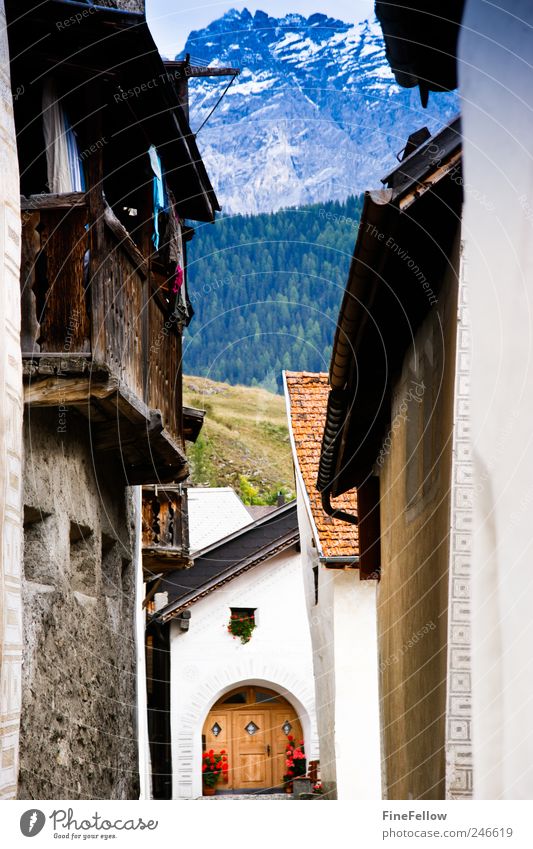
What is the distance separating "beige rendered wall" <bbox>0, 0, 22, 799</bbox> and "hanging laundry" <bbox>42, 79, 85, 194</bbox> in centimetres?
202

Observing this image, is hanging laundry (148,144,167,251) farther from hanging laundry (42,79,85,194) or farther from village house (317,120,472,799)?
village house (317,120,472,799)

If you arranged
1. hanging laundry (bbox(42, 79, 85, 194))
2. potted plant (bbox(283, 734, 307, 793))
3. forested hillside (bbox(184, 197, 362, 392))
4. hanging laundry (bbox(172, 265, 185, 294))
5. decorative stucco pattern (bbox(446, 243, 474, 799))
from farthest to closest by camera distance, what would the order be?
potted plant (bbox(283, 734, 307, 793)) → forested hillside (bbox(184, 197, 362, 392)) → hanging laundry (bbox(172, 265, 185, 294)) → hanging laundry (bbox(42, 79, 85, 194)) → decorative stucco pattern (bbox(446, 243, 474, 799))

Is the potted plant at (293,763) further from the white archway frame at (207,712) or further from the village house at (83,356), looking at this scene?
the village house at (83,356)

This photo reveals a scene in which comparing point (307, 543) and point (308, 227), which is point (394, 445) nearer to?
point (308, 227)

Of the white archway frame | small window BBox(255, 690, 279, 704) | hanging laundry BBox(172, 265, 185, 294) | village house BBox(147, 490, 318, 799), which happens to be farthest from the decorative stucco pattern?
small window BBox(255, 690, 279, 704)

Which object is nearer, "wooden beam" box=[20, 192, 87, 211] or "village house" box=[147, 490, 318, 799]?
"wooden beam" box=[20, 192, 87, 211]

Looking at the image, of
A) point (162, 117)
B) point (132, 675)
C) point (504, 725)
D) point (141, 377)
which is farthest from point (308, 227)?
point (504, 725)

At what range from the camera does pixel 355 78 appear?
6.67 metres

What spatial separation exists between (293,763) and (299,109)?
1116 cm

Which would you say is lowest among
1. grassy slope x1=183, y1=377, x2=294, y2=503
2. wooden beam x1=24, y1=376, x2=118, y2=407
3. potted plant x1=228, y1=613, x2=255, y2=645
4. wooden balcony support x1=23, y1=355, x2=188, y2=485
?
wooden beam x1=24, y1=376, x2=118, y2=407

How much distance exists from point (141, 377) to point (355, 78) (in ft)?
7.42

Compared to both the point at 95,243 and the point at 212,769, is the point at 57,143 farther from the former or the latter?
the point at 212,769

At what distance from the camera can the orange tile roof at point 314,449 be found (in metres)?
10.6

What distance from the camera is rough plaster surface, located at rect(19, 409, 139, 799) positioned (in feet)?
17.3
